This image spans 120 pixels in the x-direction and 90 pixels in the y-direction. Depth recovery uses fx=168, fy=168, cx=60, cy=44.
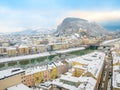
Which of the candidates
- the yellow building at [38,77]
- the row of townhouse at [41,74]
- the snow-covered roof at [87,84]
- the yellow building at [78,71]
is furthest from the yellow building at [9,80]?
the yellow building at [78,71]

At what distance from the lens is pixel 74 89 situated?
29.6 feet

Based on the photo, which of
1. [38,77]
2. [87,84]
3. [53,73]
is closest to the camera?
[87,84]

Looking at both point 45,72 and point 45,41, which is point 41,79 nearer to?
point 45,72

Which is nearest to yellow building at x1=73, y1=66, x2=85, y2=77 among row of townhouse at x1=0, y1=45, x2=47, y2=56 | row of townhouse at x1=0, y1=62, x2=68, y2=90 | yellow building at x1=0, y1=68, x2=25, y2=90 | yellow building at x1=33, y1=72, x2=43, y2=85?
row of townhouse at x1=0, y1=62, x2=68, y2=90

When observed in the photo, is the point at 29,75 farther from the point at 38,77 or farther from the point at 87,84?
the point at 87,84

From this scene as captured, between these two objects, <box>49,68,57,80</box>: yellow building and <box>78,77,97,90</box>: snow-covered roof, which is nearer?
<box>78,77,97,90</box>: snow-covered roof

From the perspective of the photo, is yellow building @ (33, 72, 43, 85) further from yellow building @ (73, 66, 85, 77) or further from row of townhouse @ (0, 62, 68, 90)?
yellow building @ (73, 66, 85, 77)

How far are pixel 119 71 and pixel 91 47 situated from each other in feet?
77.1

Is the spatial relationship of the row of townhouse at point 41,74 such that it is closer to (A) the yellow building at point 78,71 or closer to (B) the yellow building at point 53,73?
(B) the yellow building at point 53,73

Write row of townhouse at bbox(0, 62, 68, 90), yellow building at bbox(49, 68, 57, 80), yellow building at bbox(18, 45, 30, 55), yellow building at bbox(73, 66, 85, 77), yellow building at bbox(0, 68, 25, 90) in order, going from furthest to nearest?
yellow building at bbox(18, 45, 30, 55)
yellow building at bbox(49, 68, 57, 80)
yellow building at bbox(73, 66, 85, 77)
row of townhouse at bbox(0, 62, 68, 90)
yellow building at bbox(0, 68, 25, 90)

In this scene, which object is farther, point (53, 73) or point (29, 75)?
point (53, 73)

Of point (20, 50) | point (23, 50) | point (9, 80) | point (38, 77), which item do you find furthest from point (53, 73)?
point (23, 50)

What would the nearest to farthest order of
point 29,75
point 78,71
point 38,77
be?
point 29,75, point 38,77, point 78,71

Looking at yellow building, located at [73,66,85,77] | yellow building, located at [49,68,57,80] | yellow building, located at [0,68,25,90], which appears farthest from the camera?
yellow building, located at [49,68,57,80]
